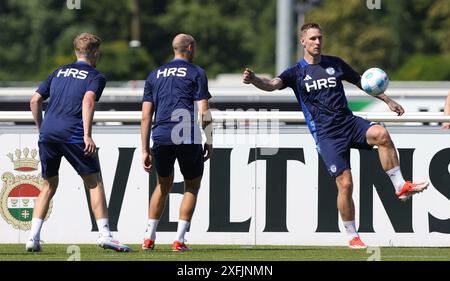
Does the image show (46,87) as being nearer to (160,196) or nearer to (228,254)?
(160,196)

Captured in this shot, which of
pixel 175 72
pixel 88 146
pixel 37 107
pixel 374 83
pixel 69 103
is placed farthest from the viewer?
pixel 374 83

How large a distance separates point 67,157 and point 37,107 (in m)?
0.56

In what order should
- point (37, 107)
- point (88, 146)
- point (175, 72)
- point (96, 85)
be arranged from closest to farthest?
point (88, 146) → point (96, 85) → point (175, 72) → point (37, 107)

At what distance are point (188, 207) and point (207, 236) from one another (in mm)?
1366

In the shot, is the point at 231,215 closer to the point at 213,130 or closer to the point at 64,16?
the point at 213,130

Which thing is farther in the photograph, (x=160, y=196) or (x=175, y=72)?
(x=160, y=196)

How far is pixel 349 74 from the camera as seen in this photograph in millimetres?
13062

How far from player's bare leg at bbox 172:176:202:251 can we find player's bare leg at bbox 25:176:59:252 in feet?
4.08

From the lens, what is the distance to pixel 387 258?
12297 millimetres

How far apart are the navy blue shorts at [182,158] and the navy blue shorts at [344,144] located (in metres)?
1.20

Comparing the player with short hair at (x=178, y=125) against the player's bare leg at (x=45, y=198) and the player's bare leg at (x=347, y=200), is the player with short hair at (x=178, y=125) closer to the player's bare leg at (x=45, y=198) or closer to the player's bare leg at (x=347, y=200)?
the player's bare leg at (x=45, y=198)

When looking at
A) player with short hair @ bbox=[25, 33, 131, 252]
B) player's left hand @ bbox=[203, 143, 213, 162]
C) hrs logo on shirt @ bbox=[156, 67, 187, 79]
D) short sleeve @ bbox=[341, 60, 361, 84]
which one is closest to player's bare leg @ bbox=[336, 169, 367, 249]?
short sleeve @ bbox=[341, 60, 361, 84]

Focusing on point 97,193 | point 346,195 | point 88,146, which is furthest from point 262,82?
point 97,193

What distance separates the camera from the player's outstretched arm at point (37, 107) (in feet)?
42.0
